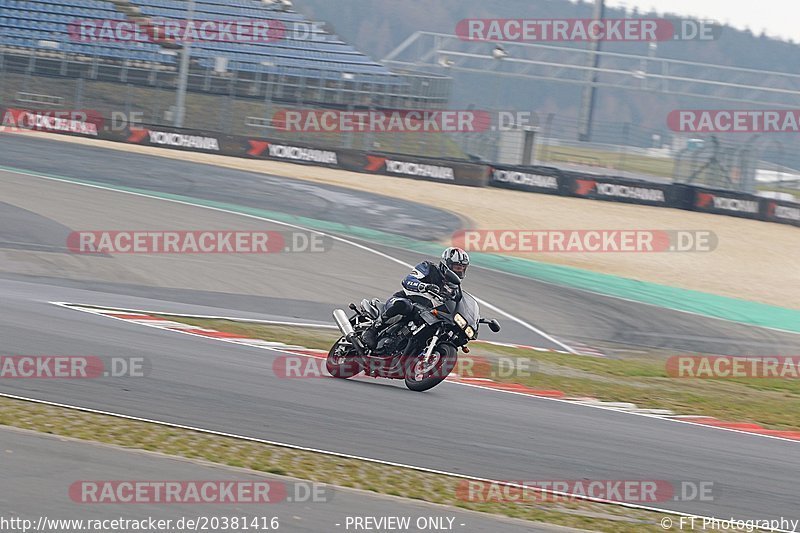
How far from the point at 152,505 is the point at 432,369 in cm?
476

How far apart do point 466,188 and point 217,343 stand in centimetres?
2004

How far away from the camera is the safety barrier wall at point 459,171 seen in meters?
31.6

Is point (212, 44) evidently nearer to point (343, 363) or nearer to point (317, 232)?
point (317, 232)

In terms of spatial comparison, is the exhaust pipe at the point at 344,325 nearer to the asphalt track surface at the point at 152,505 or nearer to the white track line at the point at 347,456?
the white track line at the point at 347,456

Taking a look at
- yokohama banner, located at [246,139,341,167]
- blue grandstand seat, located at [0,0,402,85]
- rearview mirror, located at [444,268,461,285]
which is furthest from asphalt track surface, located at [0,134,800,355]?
blue grandstand seat, located at [0,0,402,85]

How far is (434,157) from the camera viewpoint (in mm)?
33500

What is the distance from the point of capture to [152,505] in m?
5.68

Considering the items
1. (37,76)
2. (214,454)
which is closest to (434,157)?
(37,76)

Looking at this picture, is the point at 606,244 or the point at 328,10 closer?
the point at 606,244

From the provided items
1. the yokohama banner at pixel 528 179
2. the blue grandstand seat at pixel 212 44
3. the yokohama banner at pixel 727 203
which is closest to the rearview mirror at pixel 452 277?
the yokohama banner at pixel 528 179

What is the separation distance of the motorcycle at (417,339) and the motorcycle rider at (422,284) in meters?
0.04

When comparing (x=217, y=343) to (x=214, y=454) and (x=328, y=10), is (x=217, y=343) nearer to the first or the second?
(x=214, y=454)

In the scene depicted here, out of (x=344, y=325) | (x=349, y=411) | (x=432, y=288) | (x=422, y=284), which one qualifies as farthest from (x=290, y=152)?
(x=349, y=411)

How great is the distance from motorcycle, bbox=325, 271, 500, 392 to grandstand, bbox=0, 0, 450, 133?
1023 inches
